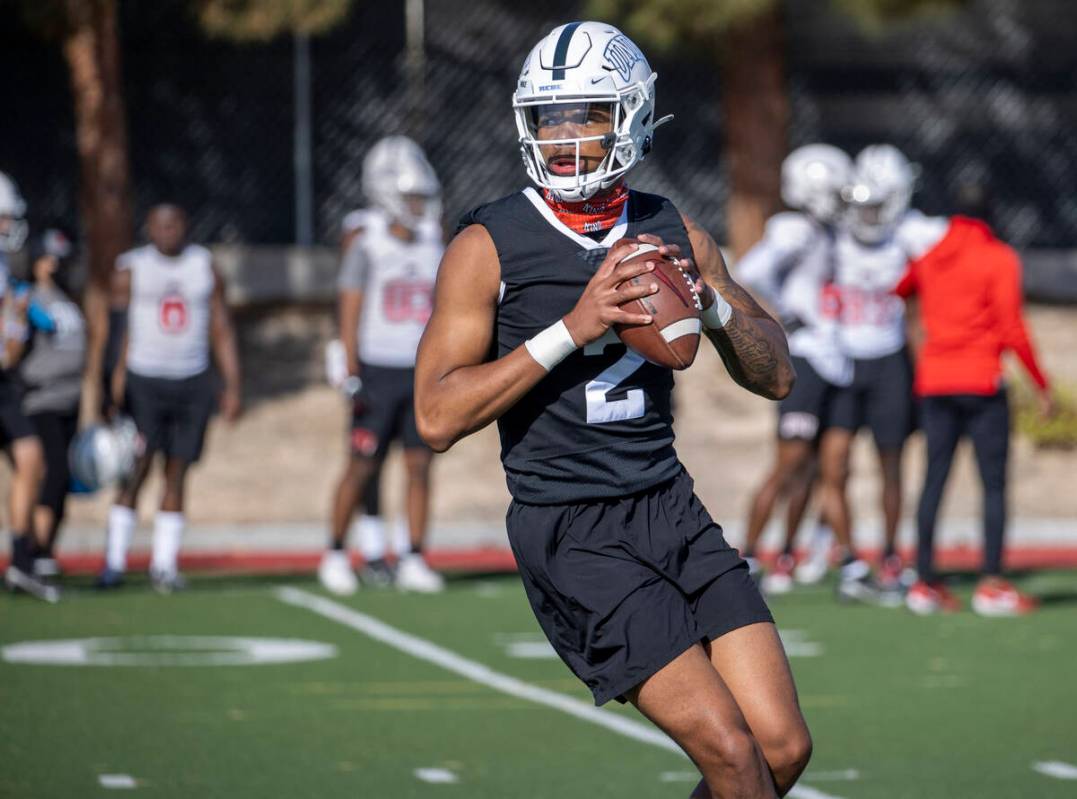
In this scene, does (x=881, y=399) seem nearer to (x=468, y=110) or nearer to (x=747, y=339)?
(x=747, y=339)

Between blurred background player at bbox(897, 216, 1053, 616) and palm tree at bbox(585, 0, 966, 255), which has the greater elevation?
palm tree at bbox(585, 0, 966, 255)

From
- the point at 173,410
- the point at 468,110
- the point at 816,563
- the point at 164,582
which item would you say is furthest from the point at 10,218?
the point at 468,110

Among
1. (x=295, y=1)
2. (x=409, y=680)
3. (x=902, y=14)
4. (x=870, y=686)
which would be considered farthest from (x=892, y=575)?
(x=295, y=1)

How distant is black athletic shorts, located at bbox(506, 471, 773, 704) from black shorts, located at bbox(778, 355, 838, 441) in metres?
6.39

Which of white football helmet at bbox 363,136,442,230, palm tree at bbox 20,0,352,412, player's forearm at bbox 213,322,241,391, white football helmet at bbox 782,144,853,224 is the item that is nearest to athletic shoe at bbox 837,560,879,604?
white football helmet at bbox 782,144,853,224

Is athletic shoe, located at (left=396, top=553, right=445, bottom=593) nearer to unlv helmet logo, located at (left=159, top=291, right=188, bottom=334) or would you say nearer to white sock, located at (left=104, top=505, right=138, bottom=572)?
white sock, located at (left=104, top=505, right=138, bottom=572)

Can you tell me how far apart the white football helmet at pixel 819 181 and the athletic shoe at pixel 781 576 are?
78.2 inches

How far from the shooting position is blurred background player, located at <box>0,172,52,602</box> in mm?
10977

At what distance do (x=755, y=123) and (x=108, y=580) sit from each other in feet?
30.8

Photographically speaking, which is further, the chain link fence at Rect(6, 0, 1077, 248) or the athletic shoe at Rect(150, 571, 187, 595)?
the chain link fence at Rect(6, 0, 1077, 248)

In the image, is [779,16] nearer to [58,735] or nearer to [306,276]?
[306,276]

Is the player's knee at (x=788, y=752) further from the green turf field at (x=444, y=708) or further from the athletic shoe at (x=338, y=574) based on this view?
the athletic shoe at (x=338, y=574)

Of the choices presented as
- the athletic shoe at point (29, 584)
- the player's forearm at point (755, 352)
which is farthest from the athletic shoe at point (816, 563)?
the player's forearm at point (755, 352)

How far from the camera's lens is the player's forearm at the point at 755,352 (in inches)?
193
